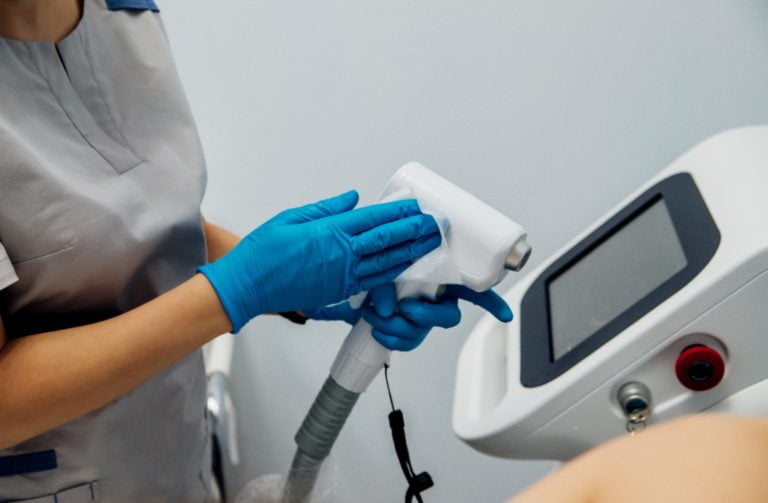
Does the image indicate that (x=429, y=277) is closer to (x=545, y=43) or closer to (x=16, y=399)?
(x=16, y=399)

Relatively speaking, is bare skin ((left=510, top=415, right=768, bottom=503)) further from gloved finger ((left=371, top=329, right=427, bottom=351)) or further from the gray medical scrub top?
the gray medical scrub top

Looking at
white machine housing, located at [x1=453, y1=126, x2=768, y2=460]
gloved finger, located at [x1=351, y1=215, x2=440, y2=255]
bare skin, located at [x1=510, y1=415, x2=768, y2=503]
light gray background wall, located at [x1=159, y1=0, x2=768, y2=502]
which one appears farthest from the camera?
light gray background wall, located at [x1=159, y1=0, x2=768, y2=502]

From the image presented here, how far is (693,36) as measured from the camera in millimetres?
1260

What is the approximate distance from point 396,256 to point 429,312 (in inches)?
3.1

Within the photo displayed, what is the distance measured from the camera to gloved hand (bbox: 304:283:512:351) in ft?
2.87

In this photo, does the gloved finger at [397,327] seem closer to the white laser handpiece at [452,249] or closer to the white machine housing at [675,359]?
the white laser handpiece at [452,249]

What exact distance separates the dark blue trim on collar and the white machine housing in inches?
27.5

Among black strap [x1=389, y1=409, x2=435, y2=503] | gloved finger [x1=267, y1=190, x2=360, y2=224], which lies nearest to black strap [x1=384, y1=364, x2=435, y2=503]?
black strap [x1=389, y1=409, x2=435, y2=503]

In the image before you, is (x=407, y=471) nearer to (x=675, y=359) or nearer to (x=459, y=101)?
(x=675, y=359)

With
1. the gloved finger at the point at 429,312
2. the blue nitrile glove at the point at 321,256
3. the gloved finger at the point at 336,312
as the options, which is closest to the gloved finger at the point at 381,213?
the blue nitrile glove at the point at 321,256

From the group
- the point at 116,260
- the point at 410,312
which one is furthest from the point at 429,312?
the point at 116,260

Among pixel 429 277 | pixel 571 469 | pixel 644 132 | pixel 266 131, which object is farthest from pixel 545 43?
pixel 571 469

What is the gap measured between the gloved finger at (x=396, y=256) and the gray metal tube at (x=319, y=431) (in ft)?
0.56

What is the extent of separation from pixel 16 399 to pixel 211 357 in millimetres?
591
